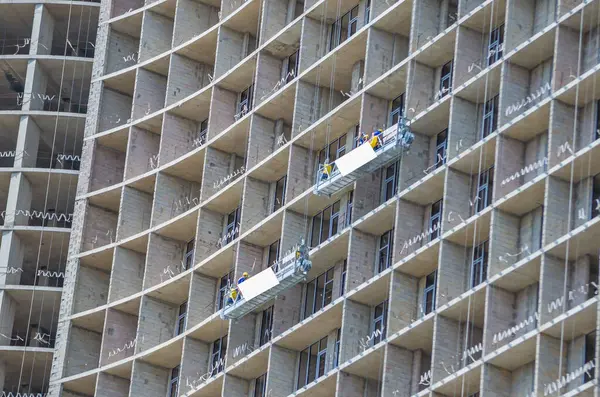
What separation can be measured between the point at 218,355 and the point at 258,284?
6.55m

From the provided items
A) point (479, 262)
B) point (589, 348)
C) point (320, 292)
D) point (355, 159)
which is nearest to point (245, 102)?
point (320, 292)

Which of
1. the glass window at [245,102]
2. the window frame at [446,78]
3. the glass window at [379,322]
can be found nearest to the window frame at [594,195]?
the window frame at [446,78]

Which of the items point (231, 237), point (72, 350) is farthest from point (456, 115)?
point (72, 350)

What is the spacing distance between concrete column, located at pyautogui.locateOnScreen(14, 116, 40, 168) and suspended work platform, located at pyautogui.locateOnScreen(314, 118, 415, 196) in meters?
23.5

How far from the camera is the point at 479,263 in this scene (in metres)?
72.5

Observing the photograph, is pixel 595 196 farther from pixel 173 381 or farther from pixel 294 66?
pixel 173 381

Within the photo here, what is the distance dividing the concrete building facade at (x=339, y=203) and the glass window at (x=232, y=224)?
0.19 metres

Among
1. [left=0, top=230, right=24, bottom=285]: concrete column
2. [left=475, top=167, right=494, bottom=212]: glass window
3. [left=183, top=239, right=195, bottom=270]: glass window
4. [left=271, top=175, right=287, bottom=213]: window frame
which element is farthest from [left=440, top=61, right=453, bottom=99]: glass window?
[left=0, top=230, right=24, bottom=285]: concrete column

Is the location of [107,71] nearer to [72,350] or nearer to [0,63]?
[0,63]

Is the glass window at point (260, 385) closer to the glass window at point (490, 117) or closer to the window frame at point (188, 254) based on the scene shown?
the window frame at point (188, 254)

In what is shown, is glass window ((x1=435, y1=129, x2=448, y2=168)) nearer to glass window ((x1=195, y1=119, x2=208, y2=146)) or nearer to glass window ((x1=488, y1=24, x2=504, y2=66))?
glass window ((x1=488, y1=24, x2=504, y2=66))

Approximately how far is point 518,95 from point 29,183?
33.2 meters

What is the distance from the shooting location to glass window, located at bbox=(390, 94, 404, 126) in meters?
79.2

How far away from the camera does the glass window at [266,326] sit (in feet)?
270
